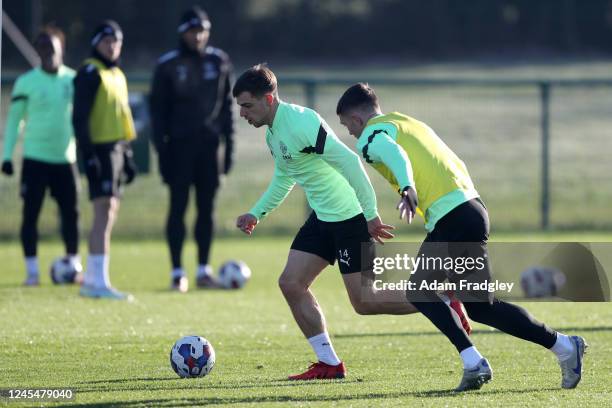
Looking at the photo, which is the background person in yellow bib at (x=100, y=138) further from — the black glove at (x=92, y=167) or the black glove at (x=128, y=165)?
the black glove at (x=128, y=165)

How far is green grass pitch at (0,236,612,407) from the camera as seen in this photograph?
7.23 m

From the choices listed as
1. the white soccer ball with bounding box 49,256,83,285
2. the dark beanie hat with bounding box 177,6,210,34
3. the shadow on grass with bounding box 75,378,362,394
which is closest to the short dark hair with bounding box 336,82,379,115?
the shadow on grass with bounding box 75,378,362,394

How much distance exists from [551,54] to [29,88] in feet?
68.7

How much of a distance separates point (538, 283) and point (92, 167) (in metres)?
4.67

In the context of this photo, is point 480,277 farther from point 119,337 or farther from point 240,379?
point 119,337

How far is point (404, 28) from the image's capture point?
104 ft

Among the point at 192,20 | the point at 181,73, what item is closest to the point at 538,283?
the point at 181,73

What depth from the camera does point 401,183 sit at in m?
Answer: 6.98

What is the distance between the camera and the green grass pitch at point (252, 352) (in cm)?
723

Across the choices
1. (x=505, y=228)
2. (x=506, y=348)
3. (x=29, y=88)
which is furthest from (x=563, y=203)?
(x=506, y=348)

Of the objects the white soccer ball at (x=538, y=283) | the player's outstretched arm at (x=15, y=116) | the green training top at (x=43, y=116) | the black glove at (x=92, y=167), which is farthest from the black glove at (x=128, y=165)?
the white soccer ball at (x=538, y=283)

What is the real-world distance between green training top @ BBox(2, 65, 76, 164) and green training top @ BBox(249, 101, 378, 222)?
5517 millimetres

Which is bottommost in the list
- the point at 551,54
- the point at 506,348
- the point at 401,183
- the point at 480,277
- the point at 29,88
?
the point at 506,348

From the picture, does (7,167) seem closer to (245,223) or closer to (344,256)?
(245,223)
